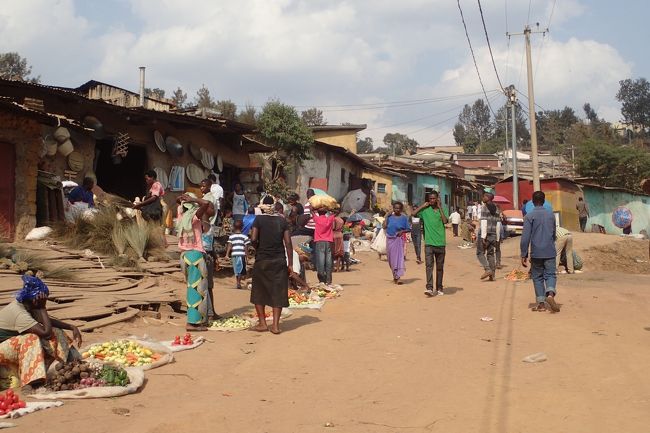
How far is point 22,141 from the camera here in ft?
39.3

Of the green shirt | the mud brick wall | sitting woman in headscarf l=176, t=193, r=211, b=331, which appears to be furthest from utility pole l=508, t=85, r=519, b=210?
sitting woman in headscarf l=176, t=193, r=211, b=331

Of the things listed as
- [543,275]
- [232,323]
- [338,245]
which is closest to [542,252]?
[543,275]

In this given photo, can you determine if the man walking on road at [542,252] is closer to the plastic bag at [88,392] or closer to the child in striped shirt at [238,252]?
the child in striped shirt at [238,252]

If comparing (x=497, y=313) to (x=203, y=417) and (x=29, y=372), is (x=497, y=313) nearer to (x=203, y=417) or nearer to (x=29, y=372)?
A: (x=203, y=417)

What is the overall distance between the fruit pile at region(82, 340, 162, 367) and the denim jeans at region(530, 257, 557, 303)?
5.95 meters

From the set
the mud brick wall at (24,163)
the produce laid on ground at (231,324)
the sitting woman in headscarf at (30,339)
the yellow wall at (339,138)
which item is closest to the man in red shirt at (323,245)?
the produce laid on ground at (231,324)

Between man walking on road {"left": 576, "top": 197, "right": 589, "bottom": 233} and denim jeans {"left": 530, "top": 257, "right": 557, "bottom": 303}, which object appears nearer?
denim jeans {"left": 530, "top": 257, "right": 557, "bottom": 303}

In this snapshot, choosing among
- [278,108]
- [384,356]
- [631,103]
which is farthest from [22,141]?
[631,103]

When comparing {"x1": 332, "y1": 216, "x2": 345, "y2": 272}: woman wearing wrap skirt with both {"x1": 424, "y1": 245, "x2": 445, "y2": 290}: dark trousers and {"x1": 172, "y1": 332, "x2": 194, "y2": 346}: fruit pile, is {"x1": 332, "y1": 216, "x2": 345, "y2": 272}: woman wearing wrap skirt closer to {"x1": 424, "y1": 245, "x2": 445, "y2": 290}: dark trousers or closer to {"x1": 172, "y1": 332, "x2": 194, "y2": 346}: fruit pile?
{"x1": 424, "y1": 245, "x2": 445, "y2": 290}: dark trousers

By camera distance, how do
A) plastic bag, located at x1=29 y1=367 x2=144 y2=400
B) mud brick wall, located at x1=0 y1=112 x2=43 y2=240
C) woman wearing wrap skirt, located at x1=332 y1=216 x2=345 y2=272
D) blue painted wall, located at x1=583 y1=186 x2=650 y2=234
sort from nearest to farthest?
plastic bag, located at x1=29 y1=367 x2=144 y2=400
mud brick wall, located at x1=0 y1=112 x2=43 y2=240
woman wearing wrap skirt, located at x1=332 y1=216 x2=345 y2=272
blue painted wall, located at x1=583 y1=186 x2=650 y2=234

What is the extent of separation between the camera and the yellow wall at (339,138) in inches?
1497

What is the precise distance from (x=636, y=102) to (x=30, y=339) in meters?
98.9

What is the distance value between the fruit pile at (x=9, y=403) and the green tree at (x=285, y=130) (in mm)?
20617

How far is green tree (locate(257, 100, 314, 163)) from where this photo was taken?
1000 inches
